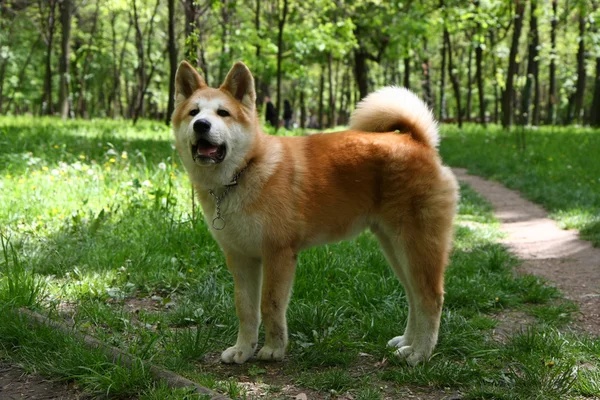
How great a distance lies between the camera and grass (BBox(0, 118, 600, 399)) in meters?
3.11

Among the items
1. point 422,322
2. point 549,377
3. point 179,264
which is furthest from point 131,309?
point 549,377

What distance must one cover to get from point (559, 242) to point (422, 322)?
3.99 meters

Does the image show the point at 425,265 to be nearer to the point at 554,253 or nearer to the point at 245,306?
the point at 245,306

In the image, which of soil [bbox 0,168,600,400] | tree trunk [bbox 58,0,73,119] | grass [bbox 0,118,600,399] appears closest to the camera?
soil [bbox 0,168,600,400]

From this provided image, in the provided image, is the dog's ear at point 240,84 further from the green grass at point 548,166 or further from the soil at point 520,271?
the green grass at point 548,166

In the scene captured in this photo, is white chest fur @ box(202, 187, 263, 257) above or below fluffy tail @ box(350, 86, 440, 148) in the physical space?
below

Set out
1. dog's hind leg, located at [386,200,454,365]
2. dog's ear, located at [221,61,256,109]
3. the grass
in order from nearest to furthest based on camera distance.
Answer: the grass < dog's hind leg, located at [386,200,454,365] < dog's ear, located at [221,61,256,109]

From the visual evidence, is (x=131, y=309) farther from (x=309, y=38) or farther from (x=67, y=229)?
(x=309, y=38)

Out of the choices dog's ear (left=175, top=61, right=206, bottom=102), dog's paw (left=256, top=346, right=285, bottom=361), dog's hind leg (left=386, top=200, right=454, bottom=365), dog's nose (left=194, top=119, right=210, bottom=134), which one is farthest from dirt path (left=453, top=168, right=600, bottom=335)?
dog's ear (left=175, top=61, right=206, bottom=102)

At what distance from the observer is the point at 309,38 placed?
1628 cm

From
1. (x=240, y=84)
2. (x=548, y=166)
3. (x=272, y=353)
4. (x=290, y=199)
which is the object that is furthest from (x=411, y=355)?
(x=548, y=166)

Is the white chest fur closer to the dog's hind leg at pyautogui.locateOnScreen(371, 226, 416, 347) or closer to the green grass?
the dog's hind leg at pyautogui.locateOnScreen(371, 226, 416, 347)

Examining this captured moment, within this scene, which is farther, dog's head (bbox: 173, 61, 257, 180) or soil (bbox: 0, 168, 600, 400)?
dog's head (bbox: 173, 61, 257, 180)

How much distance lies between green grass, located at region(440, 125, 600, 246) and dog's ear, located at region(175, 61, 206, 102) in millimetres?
5129
